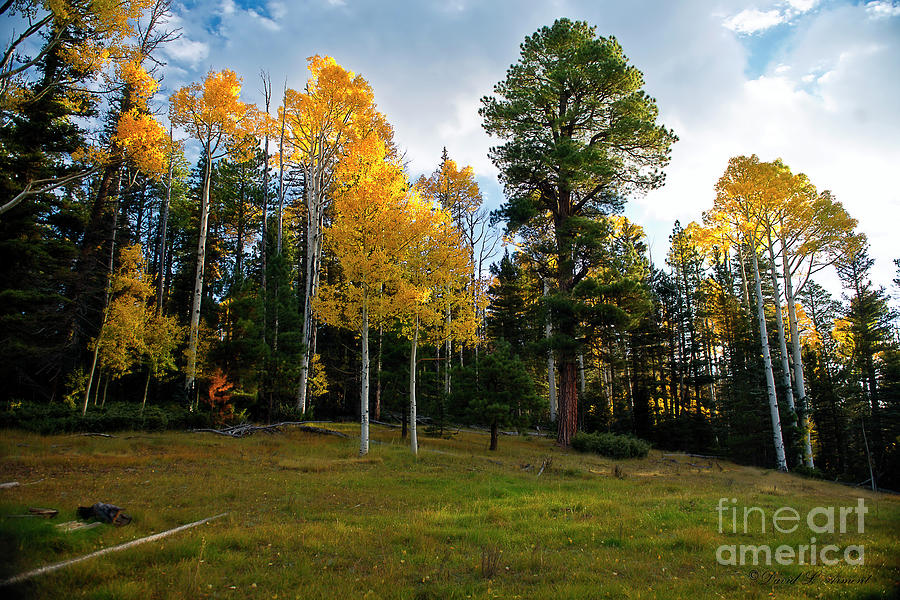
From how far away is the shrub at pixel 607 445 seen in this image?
63.7 ft

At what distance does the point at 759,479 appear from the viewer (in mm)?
15336

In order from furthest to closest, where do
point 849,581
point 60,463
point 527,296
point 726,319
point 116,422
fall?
point 527,296
point 726,319
point 116,422
point 60,463
point 849,581

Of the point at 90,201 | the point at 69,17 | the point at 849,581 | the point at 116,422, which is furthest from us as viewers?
the point at 90,201

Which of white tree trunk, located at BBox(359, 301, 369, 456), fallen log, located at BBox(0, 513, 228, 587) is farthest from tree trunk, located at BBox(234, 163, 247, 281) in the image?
fallen log, located at BBox(0, 513, 228, 587)

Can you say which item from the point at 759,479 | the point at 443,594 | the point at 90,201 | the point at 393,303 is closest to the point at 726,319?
the point at 759,479

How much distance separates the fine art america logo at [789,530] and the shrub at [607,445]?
941cm

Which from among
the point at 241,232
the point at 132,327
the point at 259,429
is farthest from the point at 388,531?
the point at 241,232

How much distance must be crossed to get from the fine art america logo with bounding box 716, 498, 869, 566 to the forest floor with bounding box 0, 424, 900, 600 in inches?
4.7

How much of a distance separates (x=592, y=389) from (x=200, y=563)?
3158 centimetres

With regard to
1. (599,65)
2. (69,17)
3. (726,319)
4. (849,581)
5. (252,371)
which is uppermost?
(599,65)

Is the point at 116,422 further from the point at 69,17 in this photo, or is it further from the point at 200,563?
the point at 200,563

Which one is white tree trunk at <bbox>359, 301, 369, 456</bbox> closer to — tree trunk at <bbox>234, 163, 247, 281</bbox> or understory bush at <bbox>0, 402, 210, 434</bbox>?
understory bush at <bbox>0, 402, 210, 434</bbox>

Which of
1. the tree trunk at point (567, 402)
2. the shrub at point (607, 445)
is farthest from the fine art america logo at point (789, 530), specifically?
the tree trunk at point (567, 402)

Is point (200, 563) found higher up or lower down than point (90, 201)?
lower down
